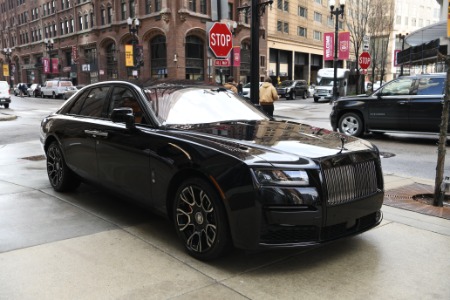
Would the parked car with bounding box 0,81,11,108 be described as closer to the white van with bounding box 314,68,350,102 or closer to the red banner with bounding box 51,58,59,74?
the white van with bounding box 314,68,350,102

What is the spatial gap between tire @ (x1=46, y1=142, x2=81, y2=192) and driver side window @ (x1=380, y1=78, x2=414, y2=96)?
8465mm

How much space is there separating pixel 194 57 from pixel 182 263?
147ft

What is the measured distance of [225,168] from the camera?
3482 mm

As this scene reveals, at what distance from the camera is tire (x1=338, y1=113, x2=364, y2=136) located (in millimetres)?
11773

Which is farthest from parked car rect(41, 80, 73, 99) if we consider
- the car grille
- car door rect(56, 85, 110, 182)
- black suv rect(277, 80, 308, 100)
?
the car grille

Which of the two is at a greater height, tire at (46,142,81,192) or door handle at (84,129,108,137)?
door handle at (84,129,108,137)

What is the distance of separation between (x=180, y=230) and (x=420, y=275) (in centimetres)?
212

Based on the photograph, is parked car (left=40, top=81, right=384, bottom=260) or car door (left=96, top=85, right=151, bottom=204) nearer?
parked car (left=40, top=81, right=384, bottom=260)

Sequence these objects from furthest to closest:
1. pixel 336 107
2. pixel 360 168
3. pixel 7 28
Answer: pixel 7 28
pixel 336 107
pixel 360 168

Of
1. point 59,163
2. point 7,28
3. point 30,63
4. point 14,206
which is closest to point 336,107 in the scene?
point 59,163

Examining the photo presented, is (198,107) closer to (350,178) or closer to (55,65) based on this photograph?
(350,178)

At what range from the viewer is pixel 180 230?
13.0 ft

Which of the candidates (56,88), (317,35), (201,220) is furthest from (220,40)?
(317,35)

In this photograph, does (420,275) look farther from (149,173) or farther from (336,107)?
(336,107)
